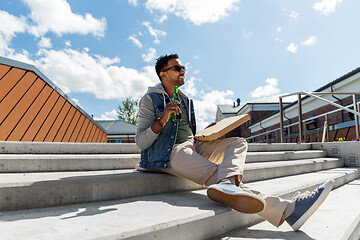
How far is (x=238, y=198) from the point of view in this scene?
1.39 m

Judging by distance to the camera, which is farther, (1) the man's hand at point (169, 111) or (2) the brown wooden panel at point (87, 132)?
(2) the brown wooden panel at point (87, 132)

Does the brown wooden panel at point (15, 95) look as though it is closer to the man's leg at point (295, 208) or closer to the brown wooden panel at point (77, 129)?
the brown wooden panel at point (77, 129)

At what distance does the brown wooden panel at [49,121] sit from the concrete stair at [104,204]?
1759 mm

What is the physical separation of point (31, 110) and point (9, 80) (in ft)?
1.83

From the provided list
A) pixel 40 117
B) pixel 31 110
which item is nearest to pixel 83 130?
pixel 40 117

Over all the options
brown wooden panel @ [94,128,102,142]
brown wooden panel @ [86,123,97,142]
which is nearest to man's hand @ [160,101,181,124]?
brown wooden panel @ [86,123,97,142]

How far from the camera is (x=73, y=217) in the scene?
1.25 meters

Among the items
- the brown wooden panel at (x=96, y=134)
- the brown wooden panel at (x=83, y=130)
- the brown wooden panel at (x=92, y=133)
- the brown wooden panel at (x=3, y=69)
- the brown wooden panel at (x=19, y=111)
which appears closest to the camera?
the brown wooden panel at (x=19, y=111)

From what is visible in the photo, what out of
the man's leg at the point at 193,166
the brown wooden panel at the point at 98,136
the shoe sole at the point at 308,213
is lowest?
the shoe sole at the point at 308,213

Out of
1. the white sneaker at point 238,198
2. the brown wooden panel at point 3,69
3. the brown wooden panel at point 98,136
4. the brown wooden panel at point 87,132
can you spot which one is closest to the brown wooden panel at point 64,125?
the brown wooden panel at point 87,132

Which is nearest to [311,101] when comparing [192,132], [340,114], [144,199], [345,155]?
[340,114]

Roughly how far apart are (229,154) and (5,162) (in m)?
1.77

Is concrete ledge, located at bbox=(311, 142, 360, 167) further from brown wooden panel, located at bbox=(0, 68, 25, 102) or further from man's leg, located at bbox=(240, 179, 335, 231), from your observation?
brown wooden panel, located at bbox=(0, 68, 25, 102)

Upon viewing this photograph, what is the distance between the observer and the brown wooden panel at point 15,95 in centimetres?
324
